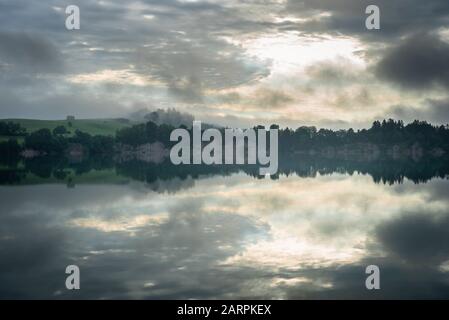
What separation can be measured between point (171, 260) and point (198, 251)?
270cm

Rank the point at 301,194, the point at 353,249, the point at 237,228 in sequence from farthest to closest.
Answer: the point at 301,194 → the point at 237,228 → the point at 353,249

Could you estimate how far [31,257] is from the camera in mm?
29391

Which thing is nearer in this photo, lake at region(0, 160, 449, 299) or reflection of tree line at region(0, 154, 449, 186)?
lake at region(0, 160, 449, 299)

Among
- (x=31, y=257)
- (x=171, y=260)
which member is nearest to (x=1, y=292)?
(x=31, y=257)

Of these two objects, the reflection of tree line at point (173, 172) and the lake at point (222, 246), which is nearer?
the lake at point (222, 246)

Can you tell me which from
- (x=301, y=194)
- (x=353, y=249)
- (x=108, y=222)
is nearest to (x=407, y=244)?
(x=353, y=249)

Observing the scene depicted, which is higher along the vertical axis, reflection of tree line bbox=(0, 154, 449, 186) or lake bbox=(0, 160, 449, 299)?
reflection of tree line bbox=(0, 154, 449, 186)

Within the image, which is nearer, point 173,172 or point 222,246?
point 222,246

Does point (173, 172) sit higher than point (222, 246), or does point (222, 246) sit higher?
point (173, 172)

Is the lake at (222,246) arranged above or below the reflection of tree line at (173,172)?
below

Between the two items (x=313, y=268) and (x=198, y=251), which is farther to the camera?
(x=198, y=251)

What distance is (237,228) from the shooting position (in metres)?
38.3

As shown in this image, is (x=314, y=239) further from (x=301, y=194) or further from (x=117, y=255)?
(x=301, y=194)
